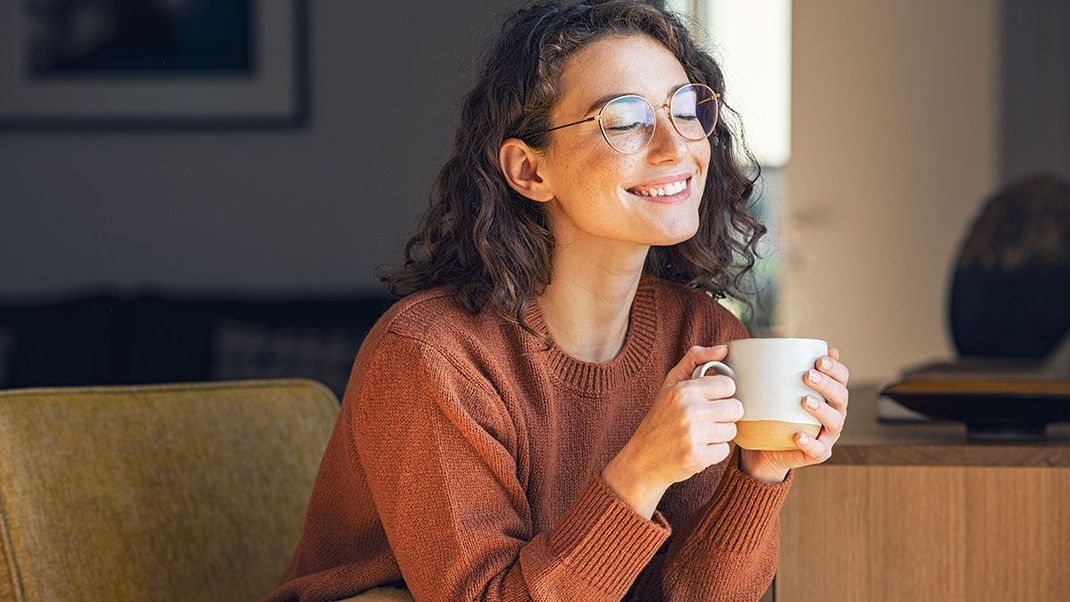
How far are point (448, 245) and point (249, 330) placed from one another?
1.61 meters

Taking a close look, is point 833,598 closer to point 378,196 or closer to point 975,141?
point 378,196

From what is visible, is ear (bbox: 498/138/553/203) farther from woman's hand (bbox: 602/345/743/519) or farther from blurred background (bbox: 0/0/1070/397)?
blurred background (bbox: 0/0/1070/397)

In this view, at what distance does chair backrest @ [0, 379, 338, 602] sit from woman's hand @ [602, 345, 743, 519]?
599 mm

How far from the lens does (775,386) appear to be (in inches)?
43.4

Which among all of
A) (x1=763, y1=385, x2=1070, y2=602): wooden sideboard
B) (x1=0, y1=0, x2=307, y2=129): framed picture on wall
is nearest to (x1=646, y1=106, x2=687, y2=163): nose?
(x1=763, y1=385, x2=1070, y2=602): wooden sideboard

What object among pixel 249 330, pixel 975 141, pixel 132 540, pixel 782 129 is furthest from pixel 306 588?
pixel 782 129

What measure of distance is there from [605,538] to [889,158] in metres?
3.50

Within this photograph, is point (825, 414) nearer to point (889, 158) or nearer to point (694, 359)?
point (694, 359)

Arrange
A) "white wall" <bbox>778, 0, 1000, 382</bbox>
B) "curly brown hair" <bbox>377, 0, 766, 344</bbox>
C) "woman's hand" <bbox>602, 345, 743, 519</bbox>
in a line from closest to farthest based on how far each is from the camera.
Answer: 1. "woman's hand" <bbox>602, 345, 743, 519</bbox>
2. "curly brown hair" <bbox>377, 0, 766, 344</bbox>
3. "white wall" <bbox>778, 0, 1000, 382</bbox>

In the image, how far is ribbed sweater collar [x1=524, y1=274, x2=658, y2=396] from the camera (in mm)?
1356

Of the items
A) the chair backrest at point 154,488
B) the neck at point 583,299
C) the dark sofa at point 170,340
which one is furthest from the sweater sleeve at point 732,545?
the dark sofa at point 170,340

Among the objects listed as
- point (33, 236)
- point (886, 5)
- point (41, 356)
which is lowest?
point (41, 356)

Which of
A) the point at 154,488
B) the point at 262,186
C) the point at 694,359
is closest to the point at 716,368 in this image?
the point at 694,359

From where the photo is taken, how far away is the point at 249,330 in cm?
293
